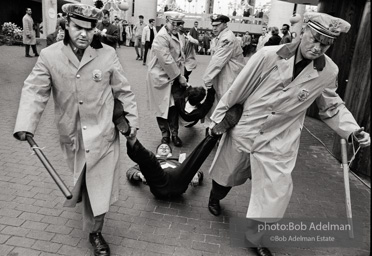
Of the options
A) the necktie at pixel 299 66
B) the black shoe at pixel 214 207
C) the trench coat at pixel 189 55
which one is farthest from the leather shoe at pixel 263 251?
the trench coat at pixel 189 55

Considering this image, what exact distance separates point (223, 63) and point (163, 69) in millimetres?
976

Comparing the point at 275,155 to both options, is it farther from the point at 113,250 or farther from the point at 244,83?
the point at 113,250

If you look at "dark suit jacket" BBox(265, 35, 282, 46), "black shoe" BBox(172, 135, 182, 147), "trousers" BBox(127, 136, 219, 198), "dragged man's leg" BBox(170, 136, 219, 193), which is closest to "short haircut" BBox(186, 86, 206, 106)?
"black shoe" BBox(172, 135, 182, 147)

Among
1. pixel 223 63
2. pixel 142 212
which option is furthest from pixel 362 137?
pixel 223 63

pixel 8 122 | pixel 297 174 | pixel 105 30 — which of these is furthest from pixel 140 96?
pixel 297 174

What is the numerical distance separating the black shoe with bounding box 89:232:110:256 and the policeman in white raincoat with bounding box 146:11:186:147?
9.79ft

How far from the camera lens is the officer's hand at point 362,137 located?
310 cm

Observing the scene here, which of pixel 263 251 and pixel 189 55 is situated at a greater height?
pixel 189 55

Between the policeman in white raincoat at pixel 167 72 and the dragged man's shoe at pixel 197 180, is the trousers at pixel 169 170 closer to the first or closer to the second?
the dragged man's shoe at pixel 197 180

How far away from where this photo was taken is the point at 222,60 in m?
6.00

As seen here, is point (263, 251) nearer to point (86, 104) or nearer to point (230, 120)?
point (230, 120)

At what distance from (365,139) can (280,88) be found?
82 centimetres

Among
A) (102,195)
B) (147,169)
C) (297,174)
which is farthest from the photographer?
(297,174)

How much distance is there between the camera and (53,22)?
15070 mm
